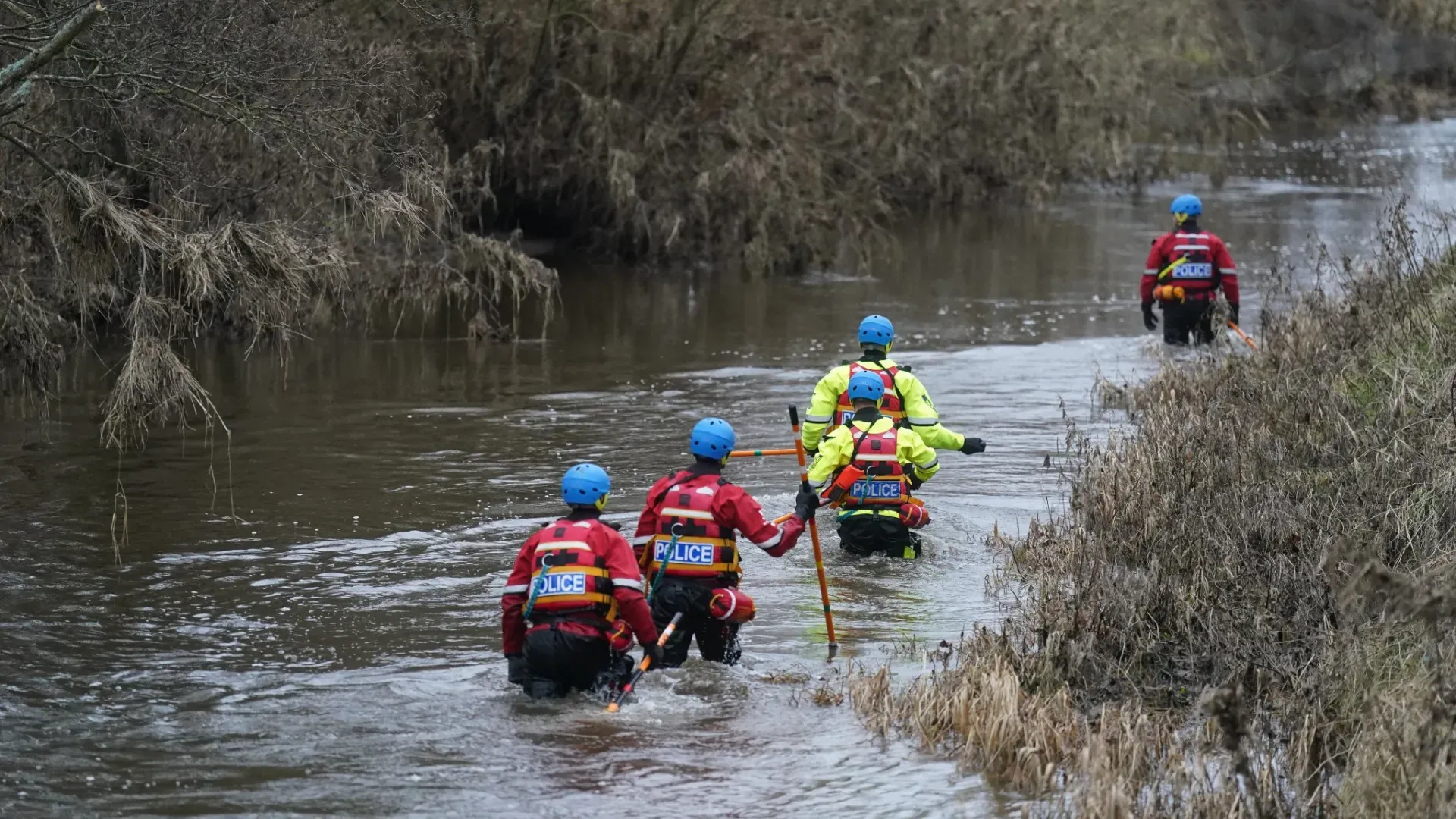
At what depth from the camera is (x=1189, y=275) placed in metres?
18.3

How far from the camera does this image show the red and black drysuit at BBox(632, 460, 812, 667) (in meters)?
9.17

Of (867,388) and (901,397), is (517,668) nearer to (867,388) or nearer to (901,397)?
(867,388)

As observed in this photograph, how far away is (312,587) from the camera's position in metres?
11.0

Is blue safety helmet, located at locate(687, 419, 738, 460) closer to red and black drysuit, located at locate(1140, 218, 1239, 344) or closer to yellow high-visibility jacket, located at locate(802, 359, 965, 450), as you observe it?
yellow high-visibility jacket, located at locate(802, 359, 965, 450)

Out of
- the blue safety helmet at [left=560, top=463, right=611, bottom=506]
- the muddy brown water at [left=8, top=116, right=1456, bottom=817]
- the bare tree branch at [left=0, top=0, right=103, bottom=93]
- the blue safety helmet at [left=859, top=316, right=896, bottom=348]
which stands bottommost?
the muddy brown water at [left=8, top=116, right=1456, bottom=817]

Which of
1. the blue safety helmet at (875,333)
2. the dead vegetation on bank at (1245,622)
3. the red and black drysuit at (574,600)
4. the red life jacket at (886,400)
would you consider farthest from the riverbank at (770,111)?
the red and black drysuit at (574,600)

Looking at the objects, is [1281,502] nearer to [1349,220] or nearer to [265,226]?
[265,226]

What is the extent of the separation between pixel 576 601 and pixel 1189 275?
37.7 ft

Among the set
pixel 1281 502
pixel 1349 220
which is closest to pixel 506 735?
pixel 1281 502

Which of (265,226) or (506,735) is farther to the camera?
(265,226)

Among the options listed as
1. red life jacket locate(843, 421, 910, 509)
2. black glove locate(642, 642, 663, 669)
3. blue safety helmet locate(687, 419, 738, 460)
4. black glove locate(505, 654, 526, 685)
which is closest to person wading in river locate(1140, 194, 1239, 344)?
red life jacket locate(843, 421, 910, 509)

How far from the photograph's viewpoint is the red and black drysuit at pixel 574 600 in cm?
852

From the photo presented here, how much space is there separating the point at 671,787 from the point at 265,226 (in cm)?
569

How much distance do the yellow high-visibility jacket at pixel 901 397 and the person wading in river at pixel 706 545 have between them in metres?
2.65
